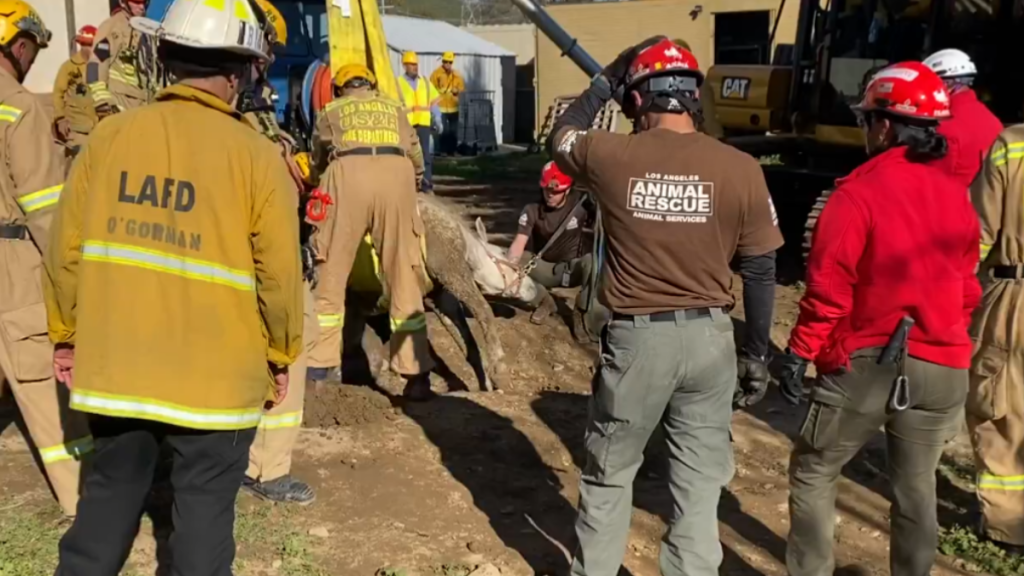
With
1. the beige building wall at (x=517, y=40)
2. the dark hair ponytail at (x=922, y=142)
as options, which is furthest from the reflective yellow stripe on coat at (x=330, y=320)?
the beige building wall at (x=517, y=40)

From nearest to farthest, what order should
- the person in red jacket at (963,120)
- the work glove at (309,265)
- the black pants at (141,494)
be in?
1. the black pants at (141,494)
2. the work glove at (309,265)
3. the person in red jacket at (963,120)

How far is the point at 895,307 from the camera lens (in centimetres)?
359

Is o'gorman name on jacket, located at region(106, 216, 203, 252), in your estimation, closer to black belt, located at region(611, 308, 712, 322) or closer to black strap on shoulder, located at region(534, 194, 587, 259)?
black belt, located at region(611, 308, 712, 322)

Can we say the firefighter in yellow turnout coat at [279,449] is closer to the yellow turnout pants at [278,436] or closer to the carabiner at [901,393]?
the yellow turnout pants at [278,436]

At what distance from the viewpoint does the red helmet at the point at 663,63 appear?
3.46 m

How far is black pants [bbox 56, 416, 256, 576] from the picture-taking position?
9.82 ft

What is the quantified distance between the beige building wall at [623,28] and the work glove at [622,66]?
2213cm

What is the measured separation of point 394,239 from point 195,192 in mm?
3657

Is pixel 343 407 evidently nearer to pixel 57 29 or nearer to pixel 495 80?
pixel 57 29

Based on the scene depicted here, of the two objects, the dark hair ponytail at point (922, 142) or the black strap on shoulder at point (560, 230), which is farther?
the black strap on shoulder at point (560, 230)

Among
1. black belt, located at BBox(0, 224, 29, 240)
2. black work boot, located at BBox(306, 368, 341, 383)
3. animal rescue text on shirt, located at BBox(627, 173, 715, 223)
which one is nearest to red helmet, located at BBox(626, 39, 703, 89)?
animal rescue text on shirt, located at BBox(627, 173, 715, 223)

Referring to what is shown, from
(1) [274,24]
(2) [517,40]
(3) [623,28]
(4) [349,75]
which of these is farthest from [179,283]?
(2) [517,40]

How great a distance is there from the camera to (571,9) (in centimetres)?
2675

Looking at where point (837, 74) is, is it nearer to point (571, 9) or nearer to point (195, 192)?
point (195, 192)
